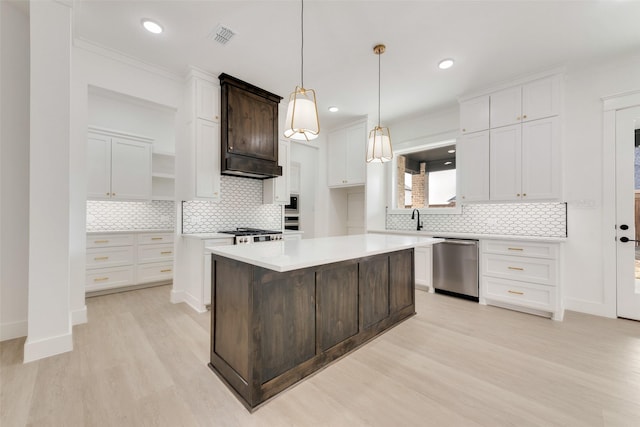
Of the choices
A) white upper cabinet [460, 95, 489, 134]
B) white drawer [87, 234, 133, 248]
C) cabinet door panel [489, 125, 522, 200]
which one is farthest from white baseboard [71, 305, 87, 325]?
white upper cabinet [460, 95, 489, 134]

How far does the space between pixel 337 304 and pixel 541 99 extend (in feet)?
11.7

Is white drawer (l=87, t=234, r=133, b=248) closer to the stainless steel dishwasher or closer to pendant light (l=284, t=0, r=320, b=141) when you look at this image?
pendant light (l=284, t=0, r=320, b=141)

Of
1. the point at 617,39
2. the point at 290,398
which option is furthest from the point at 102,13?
the point at 617,39

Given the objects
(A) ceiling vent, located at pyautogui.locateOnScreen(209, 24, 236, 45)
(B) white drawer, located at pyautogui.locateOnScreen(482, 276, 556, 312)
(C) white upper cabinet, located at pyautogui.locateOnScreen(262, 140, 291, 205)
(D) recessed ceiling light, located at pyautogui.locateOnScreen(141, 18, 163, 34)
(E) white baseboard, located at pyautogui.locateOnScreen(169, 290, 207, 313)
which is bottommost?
(E) white baseboard, located at pyautogui.locateOnScreen(169, 290, 207, 313)

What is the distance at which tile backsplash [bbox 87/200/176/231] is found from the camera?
4.20m

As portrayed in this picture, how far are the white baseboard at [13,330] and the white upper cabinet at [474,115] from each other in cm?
565

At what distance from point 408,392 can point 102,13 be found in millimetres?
4045

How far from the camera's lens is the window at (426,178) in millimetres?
4449

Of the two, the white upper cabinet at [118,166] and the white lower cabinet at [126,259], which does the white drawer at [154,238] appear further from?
the white upper cabinet at [118,166]

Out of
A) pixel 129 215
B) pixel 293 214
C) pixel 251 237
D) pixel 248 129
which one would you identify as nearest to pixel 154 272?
pixel 129 215

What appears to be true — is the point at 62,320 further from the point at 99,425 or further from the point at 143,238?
the point at 143,238

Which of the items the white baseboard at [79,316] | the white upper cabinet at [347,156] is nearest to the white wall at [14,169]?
the white baseboard at [79,316]

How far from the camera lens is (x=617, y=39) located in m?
2.70

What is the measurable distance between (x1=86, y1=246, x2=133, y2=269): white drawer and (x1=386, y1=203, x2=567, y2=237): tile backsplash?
15.5 feet
